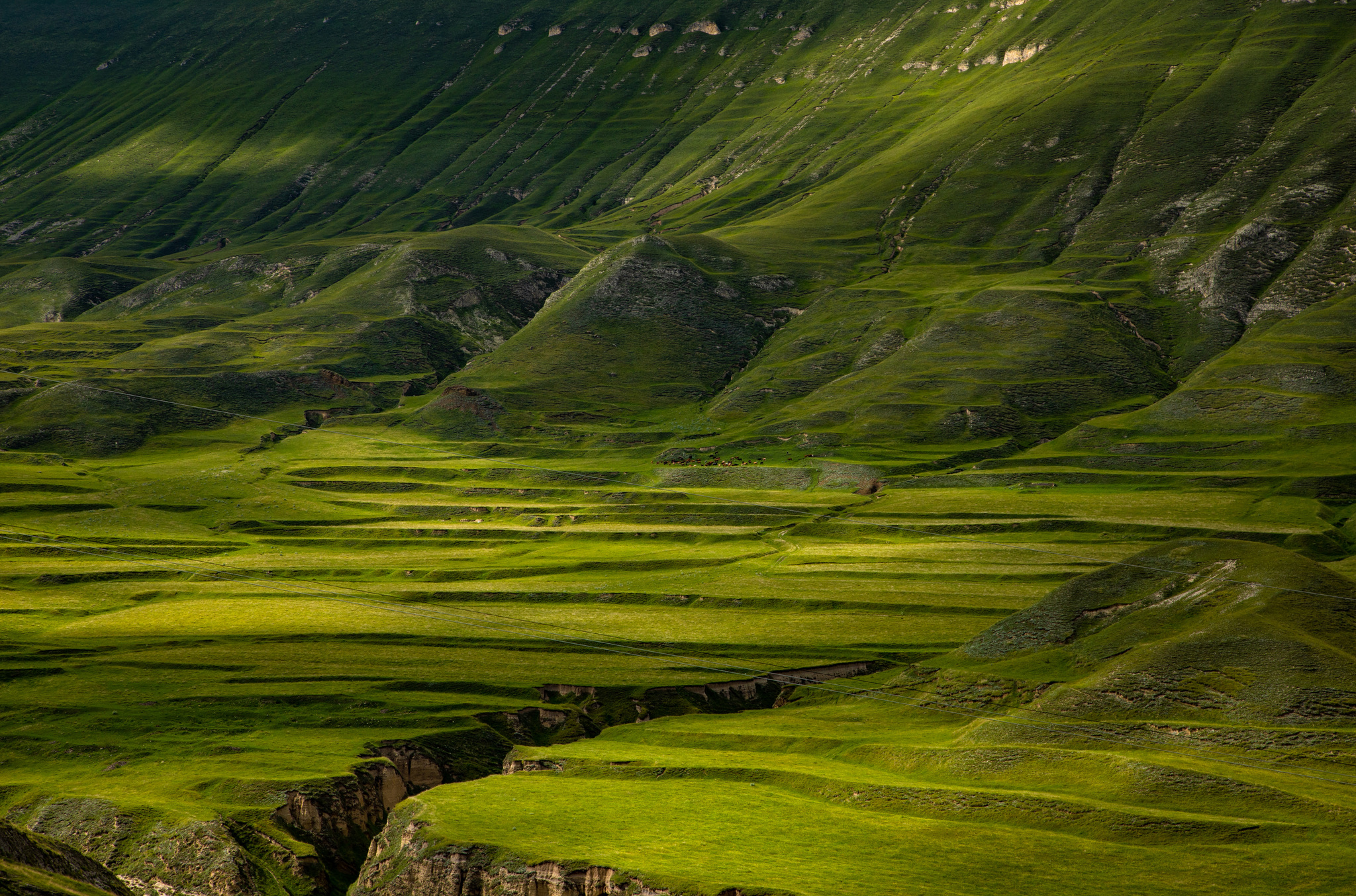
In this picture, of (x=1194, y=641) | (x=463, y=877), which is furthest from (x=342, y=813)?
(x=1194, y=641)

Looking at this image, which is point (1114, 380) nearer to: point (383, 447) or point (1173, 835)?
point (383, 447)

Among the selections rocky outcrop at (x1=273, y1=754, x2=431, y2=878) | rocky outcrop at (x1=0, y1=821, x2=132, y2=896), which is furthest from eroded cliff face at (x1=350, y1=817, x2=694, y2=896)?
rocky outcrop at (x1=0, y1=821, x2=132, y2=896)

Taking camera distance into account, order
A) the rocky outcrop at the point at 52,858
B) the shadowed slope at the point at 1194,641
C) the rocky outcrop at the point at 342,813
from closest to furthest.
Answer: the rocky outcrop at the point at 52,858
the shadowed slope at the point at 1194,641
the rocky outcrop at the point at 342,813

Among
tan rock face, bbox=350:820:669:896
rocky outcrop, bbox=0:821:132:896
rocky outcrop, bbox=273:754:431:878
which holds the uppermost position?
rocky outcrop, bbox=0:821:132:896

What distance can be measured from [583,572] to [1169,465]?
82036 millimetres

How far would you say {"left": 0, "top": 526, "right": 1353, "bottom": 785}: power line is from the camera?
56875 mm

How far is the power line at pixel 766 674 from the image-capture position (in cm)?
5688

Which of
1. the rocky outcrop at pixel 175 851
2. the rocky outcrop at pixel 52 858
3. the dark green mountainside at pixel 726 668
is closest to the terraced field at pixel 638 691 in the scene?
the rocky outcrop at pixel 175 851

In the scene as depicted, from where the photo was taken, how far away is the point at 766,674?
8194 cm

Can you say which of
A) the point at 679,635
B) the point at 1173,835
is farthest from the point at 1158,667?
the point at 679,635

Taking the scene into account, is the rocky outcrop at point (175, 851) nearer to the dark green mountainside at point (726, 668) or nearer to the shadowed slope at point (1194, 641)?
the dark green mountainside at point (726, 668)

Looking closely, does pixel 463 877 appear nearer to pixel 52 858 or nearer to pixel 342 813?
pixel 342 813

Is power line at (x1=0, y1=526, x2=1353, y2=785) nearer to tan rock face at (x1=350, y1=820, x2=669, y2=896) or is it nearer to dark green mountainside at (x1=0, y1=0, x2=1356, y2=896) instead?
dark green mountainside at (x1=0, y1=0, x2=1356, y2=896)

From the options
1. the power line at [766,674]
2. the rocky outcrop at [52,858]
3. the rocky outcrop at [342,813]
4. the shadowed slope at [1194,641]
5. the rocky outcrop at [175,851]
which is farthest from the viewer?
the rocky outcrop at [342,813]
